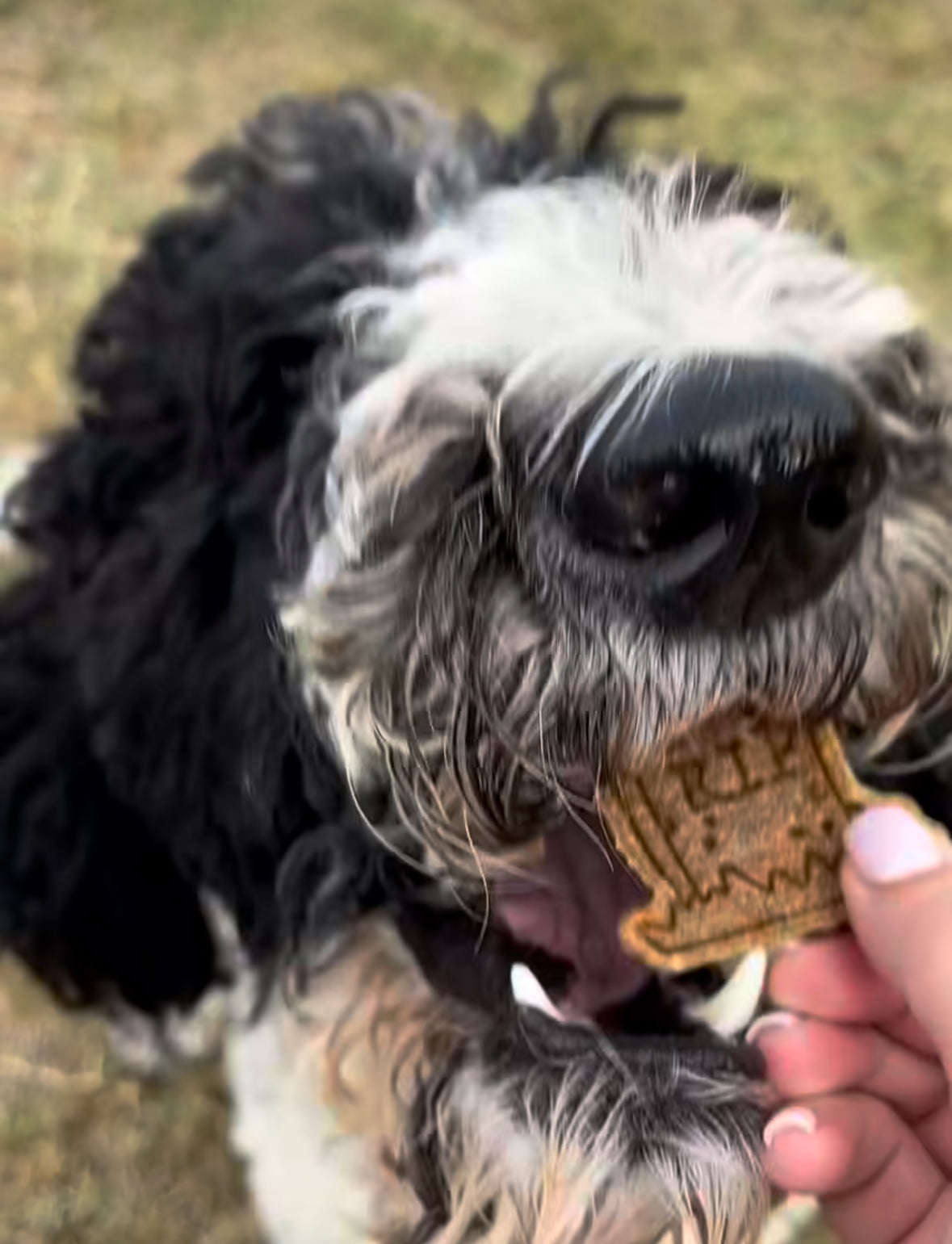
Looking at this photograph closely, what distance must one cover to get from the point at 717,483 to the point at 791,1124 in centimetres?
54

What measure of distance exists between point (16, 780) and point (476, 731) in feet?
2.31

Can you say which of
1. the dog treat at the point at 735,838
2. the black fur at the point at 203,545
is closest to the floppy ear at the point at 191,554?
the black fur at the point at 203,545

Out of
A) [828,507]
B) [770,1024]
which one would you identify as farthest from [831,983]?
[828,507]

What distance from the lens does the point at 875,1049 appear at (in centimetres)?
123

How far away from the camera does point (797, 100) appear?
11.6 feet

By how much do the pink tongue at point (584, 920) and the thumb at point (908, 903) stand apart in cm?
19

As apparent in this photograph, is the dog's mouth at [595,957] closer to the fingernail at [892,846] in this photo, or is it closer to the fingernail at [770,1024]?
the fingernail at [770,1024]

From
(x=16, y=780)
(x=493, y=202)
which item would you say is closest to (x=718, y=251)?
(x=493, y=202)

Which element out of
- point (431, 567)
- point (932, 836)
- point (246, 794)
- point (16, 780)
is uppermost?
point (431, 567)

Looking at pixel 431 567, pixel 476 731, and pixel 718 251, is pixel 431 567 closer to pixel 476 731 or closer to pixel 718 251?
pixel 476 731

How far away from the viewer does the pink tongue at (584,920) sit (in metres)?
1.19

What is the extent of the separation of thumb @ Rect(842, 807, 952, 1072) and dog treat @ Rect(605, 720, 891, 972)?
0.03m

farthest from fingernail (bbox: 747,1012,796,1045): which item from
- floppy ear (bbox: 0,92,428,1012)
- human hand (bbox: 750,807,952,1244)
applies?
floppy ear (bbox: 0,92,428,1012)

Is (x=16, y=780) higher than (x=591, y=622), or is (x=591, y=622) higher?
(x=591, y=622)
